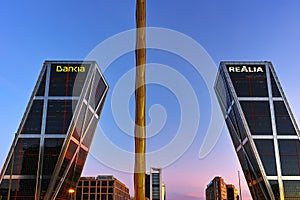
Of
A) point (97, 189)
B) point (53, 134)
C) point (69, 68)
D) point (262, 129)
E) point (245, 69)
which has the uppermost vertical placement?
point (69, 68)

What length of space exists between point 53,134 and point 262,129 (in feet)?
116

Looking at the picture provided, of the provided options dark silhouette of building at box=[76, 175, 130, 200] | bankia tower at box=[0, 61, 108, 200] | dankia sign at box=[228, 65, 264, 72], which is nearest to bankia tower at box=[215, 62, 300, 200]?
dankia sign at box=[228, 65, 264, 72]

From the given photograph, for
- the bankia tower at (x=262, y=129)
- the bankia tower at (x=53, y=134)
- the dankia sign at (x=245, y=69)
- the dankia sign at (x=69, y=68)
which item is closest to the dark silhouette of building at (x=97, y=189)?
the bankia tower at (x=53, y=134)

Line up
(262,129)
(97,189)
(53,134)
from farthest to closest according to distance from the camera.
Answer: (97,189) < (262,129) < (53,134)

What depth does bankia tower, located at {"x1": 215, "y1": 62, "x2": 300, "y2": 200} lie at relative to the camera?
5988 cm

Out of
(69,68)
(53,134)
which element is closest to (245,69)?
(69,68)

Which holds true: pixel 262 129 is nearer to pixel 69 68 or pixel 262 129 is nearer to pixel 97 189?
pixel 69 68

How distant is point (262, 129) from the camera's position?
62.0 meters

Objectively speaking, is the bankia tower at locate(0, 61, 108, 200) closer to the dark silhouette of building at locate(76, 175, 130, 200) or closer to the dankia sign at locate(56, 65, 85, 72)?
the dankia sign at locate(56, 65, 85, 72)

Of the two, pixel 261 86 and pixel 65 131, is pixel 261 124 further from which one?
pixel 65 131

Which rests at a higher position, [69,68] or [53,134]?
[69,68]

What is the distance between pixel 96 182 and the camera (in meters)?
124

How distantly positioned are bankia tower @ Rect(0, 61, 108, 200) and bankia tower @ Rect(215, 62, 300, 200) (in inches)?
992

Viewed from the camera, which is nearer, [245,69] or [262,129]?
[262,129]
